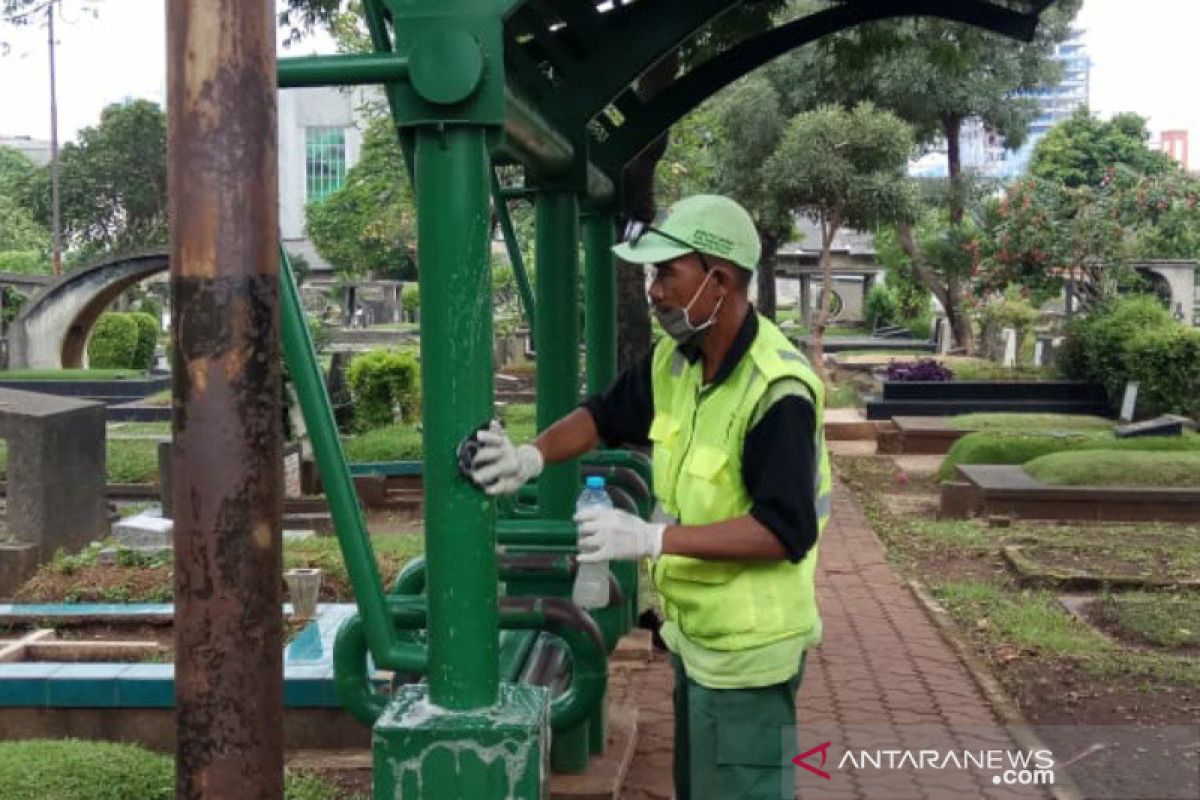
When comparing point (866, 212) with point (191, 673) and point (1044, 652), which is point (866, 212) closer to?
point (1044, 652)

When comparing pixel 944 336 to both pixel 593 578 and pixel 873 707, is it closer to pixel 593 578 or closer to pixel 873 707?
pixel 873 707

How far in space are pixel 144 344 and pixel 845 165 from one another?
1506 centimetres

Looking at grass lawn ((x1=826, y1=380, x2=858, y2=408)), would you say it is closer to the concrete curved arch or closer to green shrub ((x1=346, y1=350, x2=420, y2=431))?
green shrub ((x1=346, y1=350, x2=420, y2=431))

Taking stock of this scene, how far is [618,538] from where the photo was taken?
279 centimetres

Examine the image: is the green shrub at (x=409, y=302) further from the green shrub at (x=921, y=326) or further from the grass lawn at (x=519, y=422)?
the grass lawn at (x=519, y=422)

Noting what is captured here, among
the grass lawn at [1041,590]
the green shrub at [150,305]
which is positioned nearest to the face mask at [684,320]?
the grass lawn at [1041,590]

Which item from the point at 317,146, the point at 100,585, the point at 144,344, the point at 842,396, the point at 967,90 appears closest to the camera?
the point at 100,585

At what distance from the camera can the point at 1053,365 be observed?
19.4m

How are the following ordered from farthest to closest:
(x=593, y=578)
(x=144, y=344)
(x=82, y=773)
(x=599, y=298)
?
(x=144, y=344) → (x=599, y=298) → (x=82, y=773) → (x=593, y=578)

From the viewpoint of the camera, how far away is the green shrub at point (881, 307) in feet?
141

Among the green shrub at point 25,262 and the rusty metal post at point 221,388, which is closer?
the rusty metal post at point 221,388

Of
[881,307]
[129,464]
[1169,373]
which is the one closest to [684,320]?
[129,464]

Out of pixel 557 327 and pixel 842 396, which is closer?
pixel 557 327

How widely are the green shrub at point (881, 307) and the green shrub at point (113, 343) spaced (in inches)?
908
